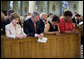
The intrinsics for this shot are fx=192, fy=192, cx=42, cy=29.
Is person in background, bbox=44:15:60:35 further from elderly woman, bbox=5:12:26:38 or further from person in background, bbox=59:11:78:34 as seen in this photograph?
elderly woman, bbox=5:12:26:38

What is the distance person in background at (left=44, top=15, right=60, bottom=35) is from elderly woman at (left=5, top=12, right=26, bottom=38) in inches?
34.1

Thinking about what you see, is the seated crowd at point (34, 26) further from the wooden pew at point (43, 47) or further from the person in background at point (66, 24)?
the wooden pew at point (43, 47)

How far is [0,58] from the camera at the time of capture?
4645mm

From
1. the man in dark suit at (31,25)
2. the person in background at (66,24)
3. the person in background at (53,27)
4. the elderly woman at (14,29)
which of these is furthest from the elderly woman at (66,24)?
the elderly woman at (14,29)

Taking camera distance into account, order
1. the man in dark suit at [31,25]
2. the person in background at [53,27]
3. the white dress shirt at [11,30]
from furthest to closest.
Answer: the person in background at [53,27]
the man in dark suit at [31,25]
the white dress shirt at [11,30]

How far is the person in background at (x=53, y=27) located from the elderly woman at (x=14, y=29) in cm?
87

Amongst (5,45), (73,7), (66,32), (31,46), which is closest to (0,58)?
(5,45)

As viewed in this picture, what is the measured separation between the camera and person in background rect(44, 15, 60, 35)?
5.45 meters

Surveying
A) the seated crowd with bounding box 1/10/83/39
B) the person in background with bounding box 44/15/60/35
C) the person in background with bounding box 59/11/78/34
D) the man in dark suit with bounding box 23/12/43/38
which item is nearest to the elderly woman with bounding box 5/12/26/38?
the seated crowd with bounding box 1/10/83/39

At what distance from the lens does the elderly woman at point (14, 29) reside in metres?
4.73

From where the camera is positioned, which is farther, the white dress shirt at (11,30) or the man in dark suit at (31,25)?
the man in dark suit at (31,25)

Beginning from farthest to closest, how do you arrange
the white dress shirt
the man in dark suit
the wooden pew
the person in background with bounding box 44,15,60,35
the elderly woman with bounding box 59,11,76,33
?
the elderly woman with bounding box 59,11,76,33
the person in background with bounding box 44,15,60,35
the man in dark suit
the white dress shirt
the wooden pew

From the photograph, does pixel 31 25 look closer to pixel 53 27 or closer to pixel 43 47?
pixel 43 47

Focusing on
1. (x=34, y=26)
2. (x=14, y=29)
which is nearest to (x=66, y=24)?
(x=34, y=26)
